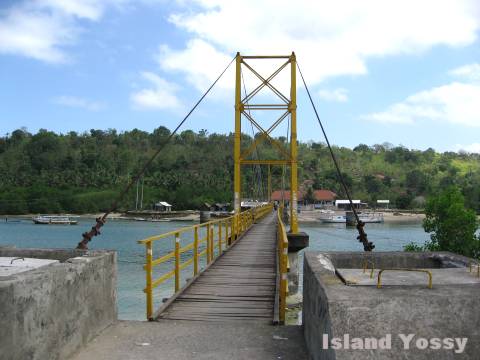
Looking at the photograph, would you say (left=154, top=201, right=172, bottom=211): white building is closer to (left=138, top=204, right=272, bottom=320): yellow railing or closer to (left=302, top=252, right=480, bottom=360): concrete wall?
(left=138, top=204, right=272, bottom=320): yellow railing

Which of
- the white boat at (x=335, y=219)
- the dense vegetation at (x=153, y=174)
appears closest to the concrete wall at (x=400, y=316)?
the white boat at (x=335, y=219)

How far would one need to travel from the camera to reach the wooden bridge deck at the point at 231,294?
20.8 feet

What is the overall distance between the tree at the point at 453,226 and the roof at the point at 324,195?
97.8 meters

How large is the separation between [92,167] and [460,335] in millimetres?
132623

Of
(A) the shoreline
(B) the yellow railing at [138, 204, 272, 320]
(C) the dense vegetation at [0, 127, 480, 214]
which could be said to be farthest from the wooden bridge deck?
(C) the dense vegetation at [0, 127, 480, 214]

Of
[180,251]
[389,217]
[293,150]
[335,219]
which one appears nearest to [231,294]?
[180,251]

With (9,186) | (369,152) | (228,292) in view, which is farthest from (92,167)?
(228,292)

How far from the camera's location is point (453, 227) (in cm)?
2259

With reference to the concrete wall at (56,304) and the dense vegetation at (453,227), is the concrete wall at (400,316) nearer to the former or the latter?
the concrete wall at (56,304)

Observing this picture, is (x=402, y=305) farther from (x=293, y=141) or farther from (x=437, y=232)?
(x=437, y=232)

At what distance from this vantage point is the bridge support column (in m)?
16.5

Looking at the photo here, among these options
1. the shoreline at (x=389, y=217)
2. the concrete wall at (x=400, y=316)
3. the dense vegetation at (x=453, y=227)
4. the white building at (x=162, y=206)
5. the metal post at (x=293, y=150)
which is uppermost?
the metal post at (x=293, y=150)

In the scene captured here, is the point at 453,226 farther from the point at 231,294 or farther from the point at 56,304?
the point at 56,304

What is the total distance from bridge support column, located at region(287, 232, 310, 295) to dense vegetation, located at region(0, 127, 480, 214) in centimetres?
7896
